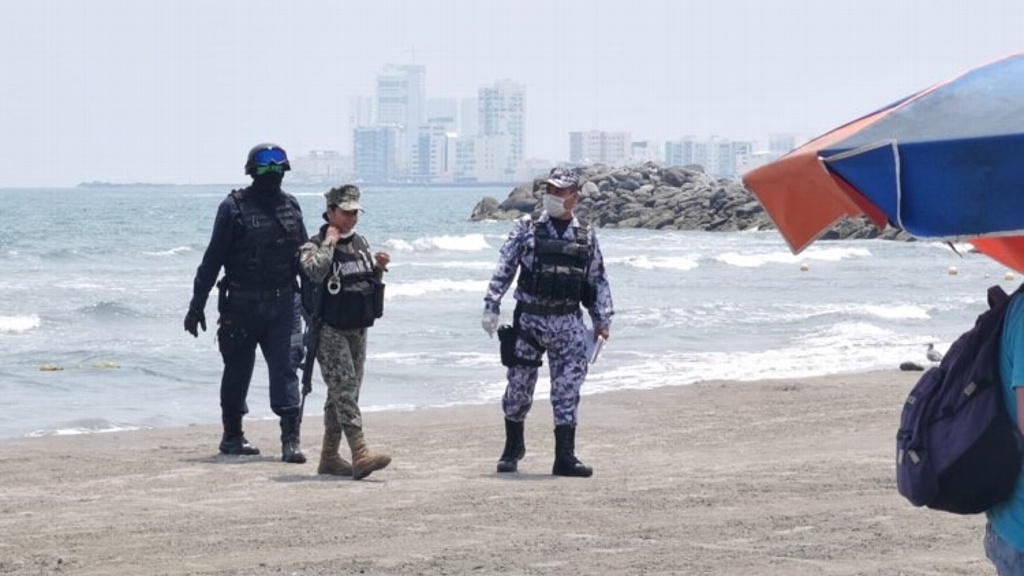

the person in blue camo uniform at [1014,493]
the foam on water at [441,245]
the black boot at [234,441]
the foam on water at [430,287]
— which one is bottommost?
the foam on water at [441,245]

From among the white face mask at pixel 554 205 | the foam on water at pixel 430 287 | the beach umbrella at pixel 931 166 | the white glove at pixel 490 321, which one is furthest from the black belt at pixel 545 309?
the foam on water at pixel 430 287

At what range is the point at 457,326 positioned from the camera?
24.8 m

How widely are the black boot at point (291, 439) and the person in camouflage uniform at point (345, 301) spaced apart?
741mm

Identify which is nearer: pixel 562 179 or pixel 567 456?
pixel 562 179

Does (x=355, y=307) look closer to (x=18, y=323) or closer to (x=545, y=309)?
(x=545, y=309)

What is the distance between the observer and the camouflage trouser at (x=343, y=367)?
977 centimetres

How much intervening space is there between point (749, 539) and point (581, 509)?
1.10 meters

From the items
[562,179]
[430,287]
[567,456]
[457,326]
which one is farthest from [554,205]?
[430,287]

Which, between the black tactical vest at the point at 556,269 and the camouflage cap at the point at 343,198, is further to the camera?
the camouflage cap at the point at 343,198

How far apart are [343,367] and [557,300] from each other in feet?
4.15

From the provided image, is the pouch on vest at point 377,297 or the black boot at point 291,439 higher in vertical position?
the pouch on vest at point 377,297

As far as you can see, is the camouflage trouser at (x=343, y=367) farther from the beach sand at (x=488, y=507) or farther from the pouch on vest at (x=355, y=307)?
the beach sand at (x=488, y=507)

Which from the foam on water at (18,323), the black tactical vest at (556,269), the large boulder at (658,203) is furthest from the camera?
the large boulder at (658,203)

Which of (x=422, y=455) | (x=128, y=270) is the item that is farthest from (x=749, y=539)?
(x=128, y=270)
